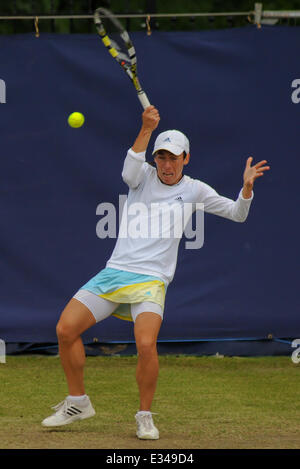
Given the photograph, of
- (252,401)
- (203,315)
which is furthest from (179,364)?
(252,401)

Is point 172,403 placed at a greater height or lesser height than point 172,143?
lesser

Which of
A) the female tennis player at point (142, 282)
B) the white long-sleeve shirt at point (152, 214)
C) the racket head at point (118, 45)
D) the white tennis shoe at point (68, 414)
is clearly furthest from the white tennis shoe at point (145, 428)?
the racket head at point (118, 45)

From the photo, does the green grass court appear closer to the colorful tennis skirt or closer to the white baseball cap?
the colorful tennis skirt

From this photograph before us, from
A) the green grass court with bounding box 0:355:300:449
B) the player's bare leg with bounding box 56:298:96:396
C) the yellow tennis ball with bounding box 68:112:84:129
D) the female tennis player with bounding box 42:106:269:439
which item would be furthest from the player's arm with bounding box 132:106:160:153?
the green grass court with bounding box 0:355:300:449

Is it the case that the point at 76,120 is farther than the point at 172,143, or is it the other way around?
the point at 76,120

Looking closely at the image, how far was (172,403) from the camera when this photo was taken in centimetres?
532

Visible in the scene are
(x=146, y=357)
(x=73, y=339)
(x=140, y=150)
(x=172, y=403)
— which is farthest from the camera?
(x=172, y=403)

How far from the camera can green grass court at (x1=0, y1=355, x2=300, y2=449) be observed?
436 cm

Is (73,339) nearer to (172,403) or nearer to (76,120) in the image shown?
(172,403)

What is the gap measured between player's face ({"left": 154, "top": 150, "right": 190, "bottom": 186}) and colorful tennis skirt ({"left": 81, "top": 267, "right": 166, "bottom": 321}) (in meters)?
0.56

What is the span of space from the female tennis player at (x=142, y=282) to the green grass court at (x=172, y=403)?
19 centimetres

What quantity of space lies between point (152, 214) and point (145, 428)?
1119 millimetres

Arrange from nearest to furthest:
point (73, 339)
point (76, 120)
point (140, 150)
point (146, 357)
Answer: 1. point (146, 357)
2. point (73, 339)
3. point (140, 150)
4. point (76, 120)

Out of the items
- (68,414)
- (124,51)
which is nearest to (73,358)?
(68,414)
